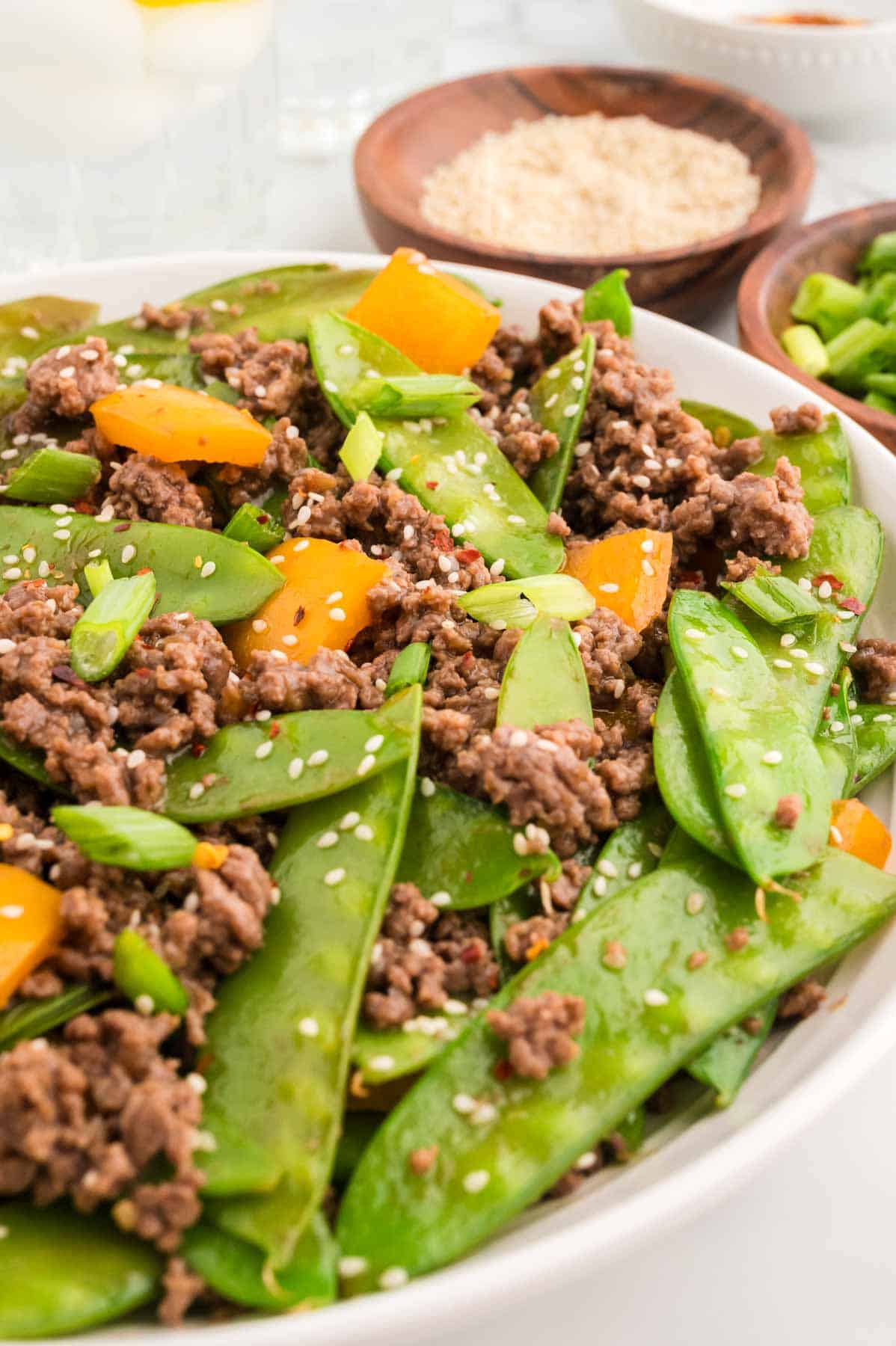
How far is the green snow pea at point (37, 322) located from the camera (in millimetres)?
3797

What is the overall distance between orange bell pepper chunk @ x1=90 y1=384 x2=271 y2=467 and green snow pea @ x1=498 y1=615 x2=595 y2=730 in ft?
3.16

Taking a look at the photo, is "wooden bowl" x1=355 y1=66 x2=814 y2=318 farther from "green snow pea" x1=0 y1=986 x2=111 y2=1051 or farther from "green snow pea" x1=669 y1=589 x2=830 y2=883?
"green snow pea" x1=0 y1=986 x2=111 y2=1051

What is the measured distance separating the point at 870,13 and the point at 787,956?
277 inches

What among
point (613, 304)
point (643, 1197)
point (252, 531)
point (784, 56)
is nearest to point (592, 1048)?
point (643, 1197)

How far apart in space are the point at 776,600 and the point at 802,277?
2455 millimetres

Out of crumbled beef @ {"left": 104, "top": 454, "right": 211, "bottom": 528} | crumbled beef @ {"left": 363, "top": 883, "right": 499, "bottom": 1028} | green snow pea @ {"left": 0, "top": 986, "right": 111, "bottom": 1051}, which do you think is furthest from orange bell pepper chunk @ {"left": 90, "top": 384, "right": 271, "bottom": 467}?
green snow pea @ {"left": 0, "top": 986, "right": 111, "bottom": 1051}

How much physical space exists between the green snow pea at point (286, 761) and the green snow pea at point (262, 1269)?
78 cm

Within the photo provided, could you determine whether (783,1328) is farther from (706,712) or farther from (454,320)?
(454,320)

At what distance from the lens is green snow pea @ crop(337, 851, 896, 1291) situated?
2.10 meters

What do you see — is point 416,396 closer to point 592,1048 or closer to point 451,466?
point 451,466

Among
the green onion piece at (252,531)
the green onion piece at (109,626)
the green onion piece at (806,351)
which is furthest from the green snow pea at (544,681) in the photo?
the green onion piece at (806,351)

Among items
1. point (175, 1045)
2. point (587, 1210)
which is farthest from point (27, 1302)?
point (587, 1210)

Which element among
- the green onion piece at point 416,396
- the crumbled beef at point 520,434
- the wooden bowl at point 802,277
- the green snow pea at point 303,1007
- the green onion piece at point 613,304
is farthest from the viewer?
the wooden bowl at point 802,277

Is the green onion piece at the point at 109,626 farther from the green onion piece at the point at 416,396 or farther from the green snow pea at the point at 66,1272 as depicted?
the green snow pea at the point at 66,1272
